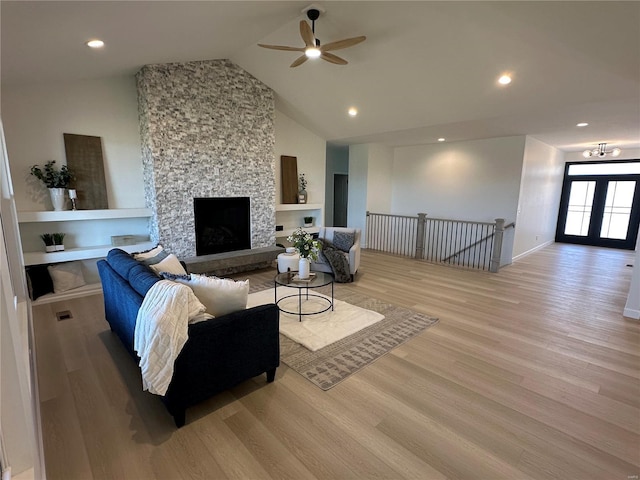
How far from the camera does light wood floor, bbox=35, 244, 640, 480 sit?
188 cm

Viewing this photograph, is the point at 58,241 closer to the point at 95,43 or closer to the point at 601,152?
the point at 95,43

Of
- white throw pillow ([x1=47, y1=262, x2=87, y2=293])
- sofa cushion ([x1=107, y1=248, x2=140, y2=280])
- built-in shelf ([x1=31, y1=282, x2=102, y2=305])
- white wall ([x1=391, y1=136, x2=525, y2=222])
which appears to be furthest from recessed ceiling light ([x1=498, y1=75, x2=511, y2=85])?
white throw pillow ([x1=47, y1=262, x2=87, y2=293])

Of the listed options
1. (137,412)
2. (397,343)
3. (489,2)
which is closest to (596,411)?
(397,343)

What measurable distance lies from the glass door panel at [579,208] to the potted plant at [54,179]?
11.9m

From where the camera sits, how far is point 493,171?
6.89 metres

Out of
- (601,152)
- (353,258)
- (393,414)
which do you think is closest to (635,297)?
(353,258)

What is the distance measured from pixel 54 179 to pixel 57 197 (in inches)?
10.2

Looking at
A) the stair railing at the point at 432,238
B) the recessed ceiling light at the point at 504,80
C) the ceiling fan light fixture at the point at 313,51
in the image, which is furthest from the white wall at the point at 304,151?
the recessed ceiling light at the point at 504,80

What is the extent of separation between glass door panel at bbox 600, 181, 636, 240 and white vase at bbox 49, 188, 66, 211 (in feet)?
39.9

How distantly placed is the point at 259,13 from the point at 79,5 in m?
1.72

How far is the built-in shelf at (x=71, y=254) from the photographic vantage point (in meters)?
4.30

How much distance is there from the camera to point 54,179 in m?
4.43

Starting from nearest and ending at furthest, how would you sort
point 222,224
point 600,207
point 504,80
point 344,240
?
point 504,80 < point 344,240 < point 222,224 < point 600,207

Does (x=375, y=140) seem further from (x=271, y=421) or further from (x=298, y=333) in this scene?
(x=271, y=421)
